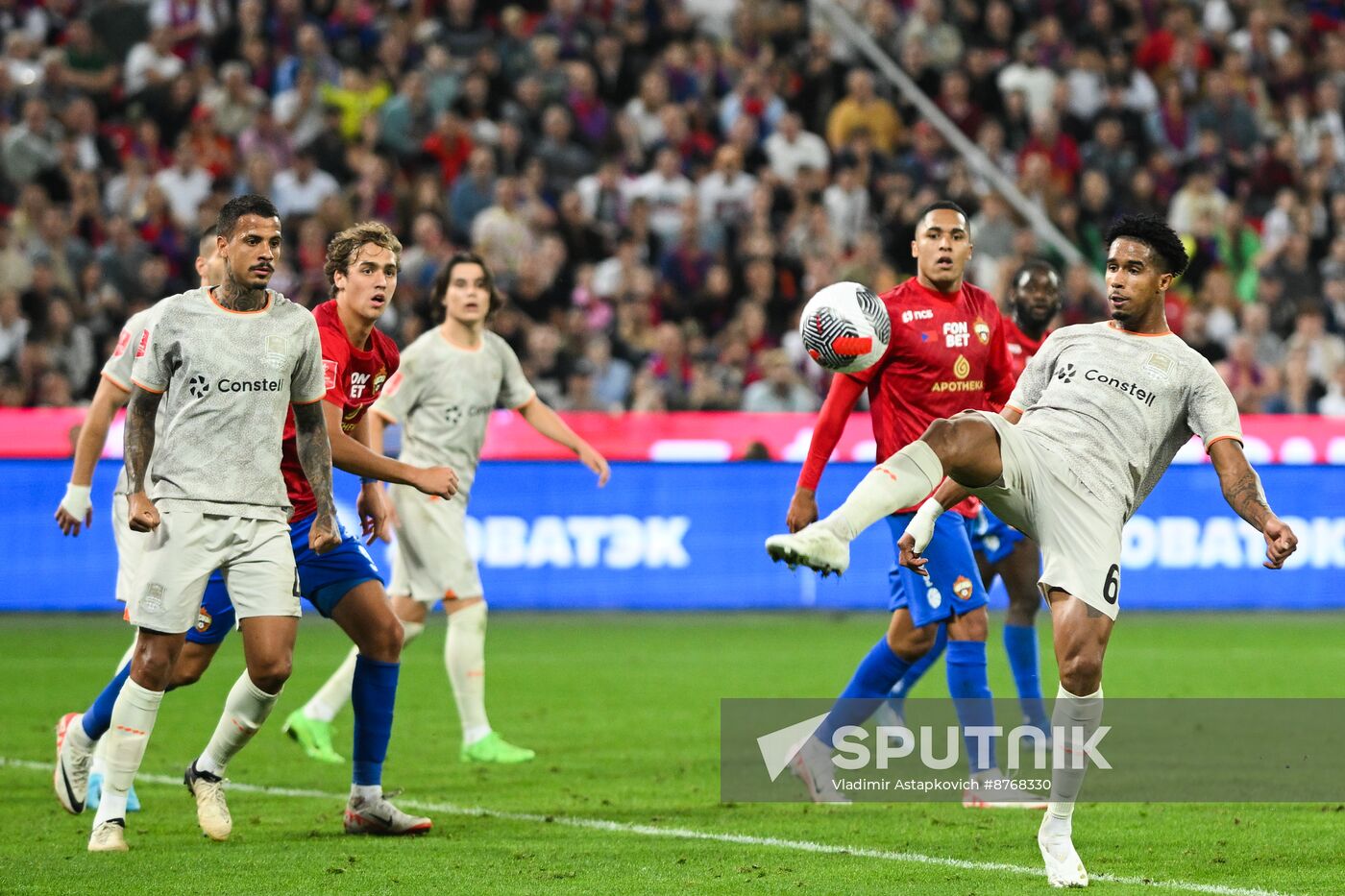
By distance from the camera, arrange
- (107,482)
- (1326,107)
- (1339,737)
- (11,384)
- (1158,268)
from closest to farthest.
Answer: (1158,268)
(1339,737)
(107,482)
(11,384)
(1326,107)

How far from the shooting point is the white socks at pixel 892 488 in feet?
20.0

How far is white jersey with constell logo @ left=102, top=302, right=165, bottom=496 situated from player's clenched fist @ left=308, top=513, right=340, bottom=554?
65 cm

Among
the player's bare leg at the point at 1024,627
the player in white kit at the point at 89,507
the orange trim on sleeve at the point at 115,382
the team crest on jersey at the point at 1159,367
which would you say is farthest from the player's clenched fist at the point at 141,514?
the player's bare leg at the point at 1024,627

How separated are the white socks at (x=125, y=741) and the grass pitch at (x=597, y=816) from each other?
0.72 feet

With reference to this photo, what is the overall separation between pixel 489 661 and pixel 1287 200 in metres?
12.4

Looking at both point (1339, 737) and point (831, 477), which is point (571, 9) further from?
point (1339, 737)

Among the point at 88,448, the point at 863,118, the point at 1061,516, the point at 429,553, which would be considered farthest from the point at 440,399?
the point at 863,118

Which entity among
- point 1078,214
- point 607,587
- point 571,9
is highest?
point 571,9

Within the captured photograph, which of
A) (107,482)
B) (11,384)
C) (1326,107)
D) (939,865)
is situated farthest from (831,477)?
(1326,107)

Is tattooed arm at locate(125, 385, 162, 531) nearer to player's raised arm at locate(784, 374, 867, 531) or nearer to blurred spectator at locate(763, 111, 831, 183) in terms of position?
player's raised arm at locate(784, 374, 867, 531)

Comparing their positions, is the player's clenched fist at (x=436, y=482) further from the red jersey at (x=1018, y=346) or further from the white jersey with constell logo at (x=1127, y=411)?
the red jersey at (x=1018, y=346)

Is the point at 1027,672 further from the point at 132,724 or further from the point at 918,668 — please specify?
the point at 132,724

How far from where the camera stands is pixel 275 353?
22.9ft

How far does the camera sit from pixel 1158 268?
6.69 m
